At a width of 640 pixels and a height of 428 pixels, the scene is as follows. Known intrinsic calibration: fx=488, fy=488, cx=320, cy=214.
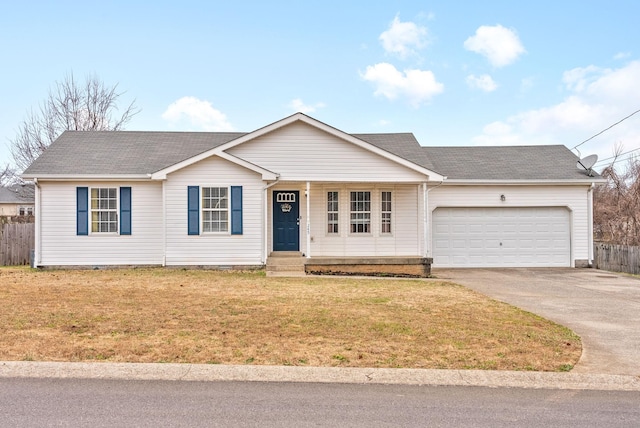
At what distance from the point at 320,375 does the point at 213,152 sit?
11693 millimetres

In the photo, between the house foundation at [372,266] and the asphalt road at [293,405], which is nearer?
the asphalt road at [293,405]

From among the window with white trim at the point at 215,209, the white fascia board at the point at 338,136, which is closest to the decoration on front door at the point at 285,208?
the window with white trim at the point at 215,209

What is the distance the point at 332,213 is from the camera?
17.9 m

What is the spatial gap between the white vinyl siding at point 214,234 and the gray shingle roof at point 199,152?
4.36ft

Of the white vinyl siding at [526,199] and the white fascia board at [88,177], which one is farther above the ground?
the white fascia board at [88,177]

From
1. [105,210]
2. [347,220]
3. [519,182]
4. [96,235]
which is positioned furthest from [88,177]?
[519,182]

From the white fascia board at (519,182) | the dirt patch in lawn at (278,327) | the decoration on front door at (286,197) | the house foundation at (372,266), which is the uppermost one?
the white fascia board at (519,182)

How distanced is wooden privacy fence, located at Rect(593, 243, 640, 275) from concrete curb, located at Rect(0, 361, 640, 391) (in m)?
14.7

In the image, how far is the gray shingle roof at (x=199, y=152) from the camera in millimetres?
16812

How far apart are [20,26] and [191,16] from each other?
7042 millimetres

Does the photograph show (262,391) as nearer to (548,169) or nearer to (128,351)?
(128,351)

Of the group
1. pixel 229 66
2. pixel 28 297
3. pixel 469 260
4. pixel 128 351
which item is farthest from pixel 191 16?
pixel 128 351

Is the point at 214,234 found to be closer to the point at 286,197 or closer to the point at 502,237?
the point at 286,197

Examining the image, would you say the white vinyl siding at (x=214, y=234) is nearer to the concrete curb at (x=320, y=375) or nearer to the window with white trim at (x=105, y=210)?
the window with white trim at (x=105, y=210)
